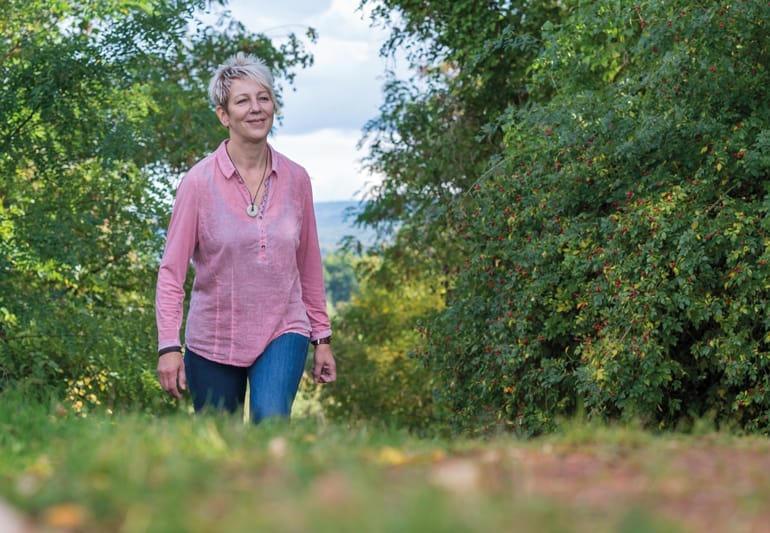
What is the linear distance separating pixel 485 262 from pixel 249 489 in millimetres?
11238

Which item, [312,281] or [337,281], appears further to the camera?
[337,281]

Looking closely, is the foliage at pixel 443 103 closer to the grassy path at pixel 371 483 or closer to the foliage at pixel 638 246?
the foliage at pixel 638 246

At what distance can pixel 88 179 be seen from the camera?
64.4ft

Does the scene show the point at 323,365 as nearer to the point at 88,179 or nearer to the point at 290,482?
the point at 290,482

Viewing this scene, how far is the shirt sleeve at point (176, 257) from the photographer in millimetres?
5750

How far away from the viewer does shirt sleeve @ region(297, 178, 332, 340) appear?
618 cm

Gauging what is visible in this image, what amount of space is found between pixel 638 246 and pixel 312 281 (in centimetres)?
571

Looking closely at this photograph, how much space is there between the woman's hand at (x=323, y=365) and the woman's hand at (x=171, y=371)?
2.42ft

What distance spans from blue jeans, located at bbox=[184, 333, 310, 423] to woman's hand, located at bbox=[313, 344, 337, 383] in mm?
228

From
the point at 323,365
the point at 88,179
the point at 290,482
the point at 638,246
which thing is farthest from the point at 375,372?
the point at 290,482

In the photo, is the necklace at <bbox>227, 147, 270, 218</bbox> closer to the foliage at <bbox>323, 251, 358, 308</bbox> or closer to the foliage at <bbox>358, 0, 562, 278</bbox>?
the foliage at <bbox>358, 0, 562, 278</bbox>

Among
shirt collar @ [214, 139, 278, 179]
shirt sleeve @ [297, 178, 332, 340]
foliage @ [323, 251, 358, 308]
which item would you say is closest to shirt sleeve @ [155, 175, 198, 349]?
shirt collar @ [214, 139, 278, 179]

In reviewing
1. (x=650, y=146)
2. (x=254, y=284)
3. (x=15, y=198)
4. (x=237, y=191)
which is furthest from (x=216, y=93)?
(x=15, y=198)

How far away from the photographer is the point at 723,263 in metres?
11.3
